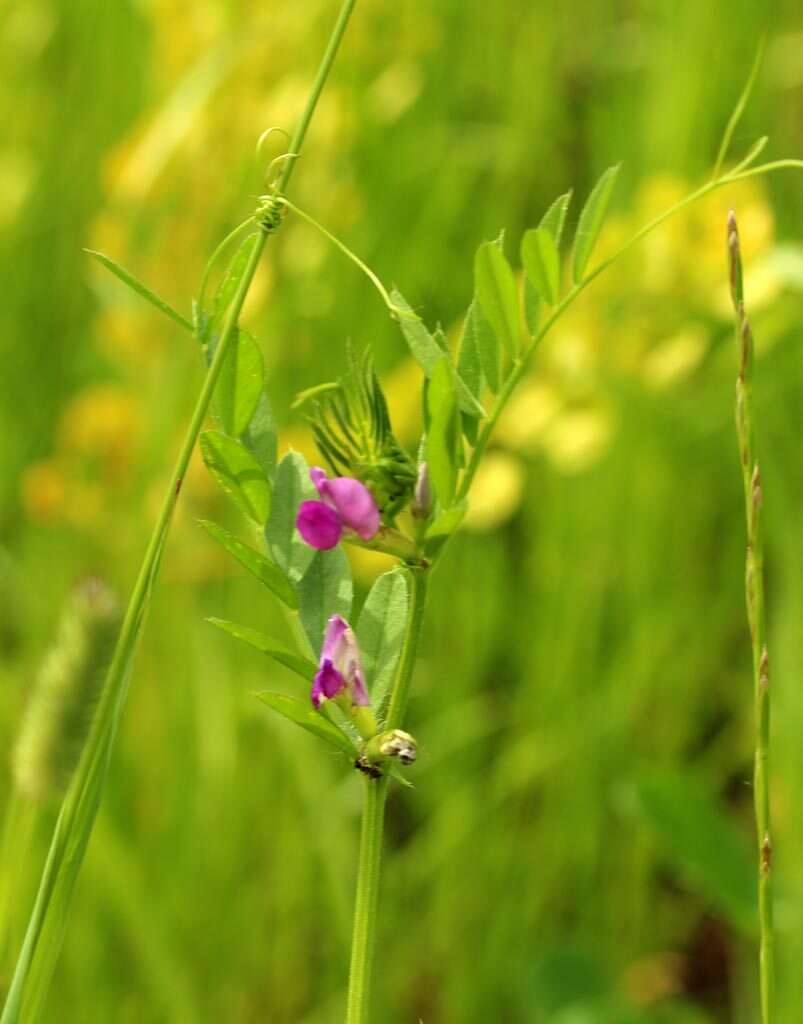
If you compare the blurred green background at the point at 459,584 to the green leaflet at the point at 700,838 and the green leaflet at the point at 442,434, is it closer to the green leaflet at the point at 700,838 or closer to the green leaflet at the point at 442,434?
the green leaflet at the point at 700,838

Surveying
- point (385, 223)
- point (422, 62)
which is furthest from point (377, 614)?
point (422, 62)

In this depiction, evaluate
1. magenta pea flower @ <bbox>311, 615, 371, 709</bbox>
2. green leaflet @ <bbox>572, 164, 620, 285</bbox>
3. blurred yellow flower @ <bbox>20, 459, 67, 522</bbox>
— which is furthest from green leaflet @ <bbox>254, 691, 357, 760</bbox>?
blurred yellow flower @ <bbox>20, 459, 67, 522</bbox>

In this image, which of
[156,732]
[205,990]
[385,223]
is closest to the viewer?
[205,990]

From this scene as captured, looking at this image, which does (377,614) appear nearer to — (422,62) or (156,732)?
(156,732)

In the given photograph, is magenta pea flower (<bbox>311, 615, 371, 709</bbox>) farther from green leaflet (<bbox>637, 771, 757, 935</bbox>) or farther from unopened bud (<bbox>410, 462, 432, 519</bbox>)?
green leaflet (<bbox>637, 771, 757, 935</bbox>)

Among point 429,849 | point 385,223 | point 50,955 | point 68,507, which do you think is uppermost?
point 385,223

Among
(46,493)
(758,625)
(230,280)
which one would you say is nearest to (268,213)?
(230,280)

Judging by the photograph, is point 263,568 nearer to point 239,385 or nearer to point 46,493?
point 239,385
